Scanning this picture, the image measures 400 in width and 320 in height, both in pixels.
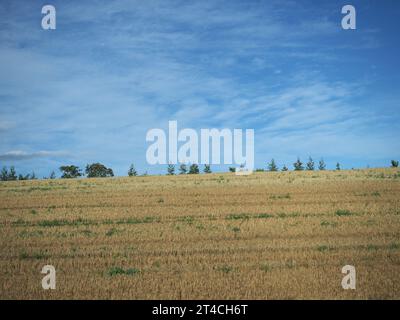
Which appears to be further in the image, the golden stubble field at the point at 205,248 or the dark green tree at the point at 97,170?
the dark green tree at the point at 97,170

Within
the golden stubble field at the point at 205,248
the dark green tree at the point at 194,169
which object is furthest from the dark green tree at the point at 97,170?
the golden stubble field at the point at 205,248

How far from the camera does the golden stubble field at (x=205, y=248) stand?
36.7 ft

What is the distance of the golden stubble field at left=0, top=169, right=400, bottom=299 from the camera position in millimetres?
11180

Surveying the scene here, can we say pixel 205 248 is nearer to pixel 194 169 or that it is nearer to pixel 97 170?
pixel 194 169

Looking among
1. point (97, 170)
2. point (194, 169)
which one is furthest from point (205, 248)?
point (97, 170)

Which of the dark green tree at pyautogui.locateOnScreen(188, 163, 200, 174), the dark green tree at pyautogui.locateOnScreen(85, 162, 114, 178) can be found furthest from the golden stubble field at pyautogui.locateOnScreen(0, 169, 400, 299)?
the dark green tree at pyautogui.locateOnScreen(85, 162, 114, 178)

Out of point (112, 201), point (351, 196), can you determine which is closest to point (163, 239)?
point (112, 201)

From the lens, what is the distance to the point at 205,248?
15.5 metres

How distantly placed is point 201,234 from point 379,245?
661 centimetres

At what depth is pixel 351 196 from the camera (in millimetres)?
29375

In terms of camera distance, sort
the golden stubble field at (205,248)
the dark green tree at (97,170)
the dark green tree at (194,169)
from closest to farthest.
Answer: the golden stubble field at (205,248), the dark green tree at (194,169), the dark green tree at (97,170)

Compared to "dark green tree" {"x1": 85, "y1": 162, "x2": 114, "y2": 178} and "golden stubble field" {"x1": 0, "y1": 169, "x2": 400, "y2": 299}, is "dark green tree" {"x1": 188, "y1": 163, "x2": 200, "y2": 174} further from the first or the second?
"golden stubble field" {"x1": 0, "y1": 169, "x2": 400, "y2": 299}

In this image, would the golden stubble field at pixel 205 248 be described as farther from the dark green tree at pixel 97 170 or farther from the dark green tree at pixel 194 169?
the dark green tree at pixel 97 170
